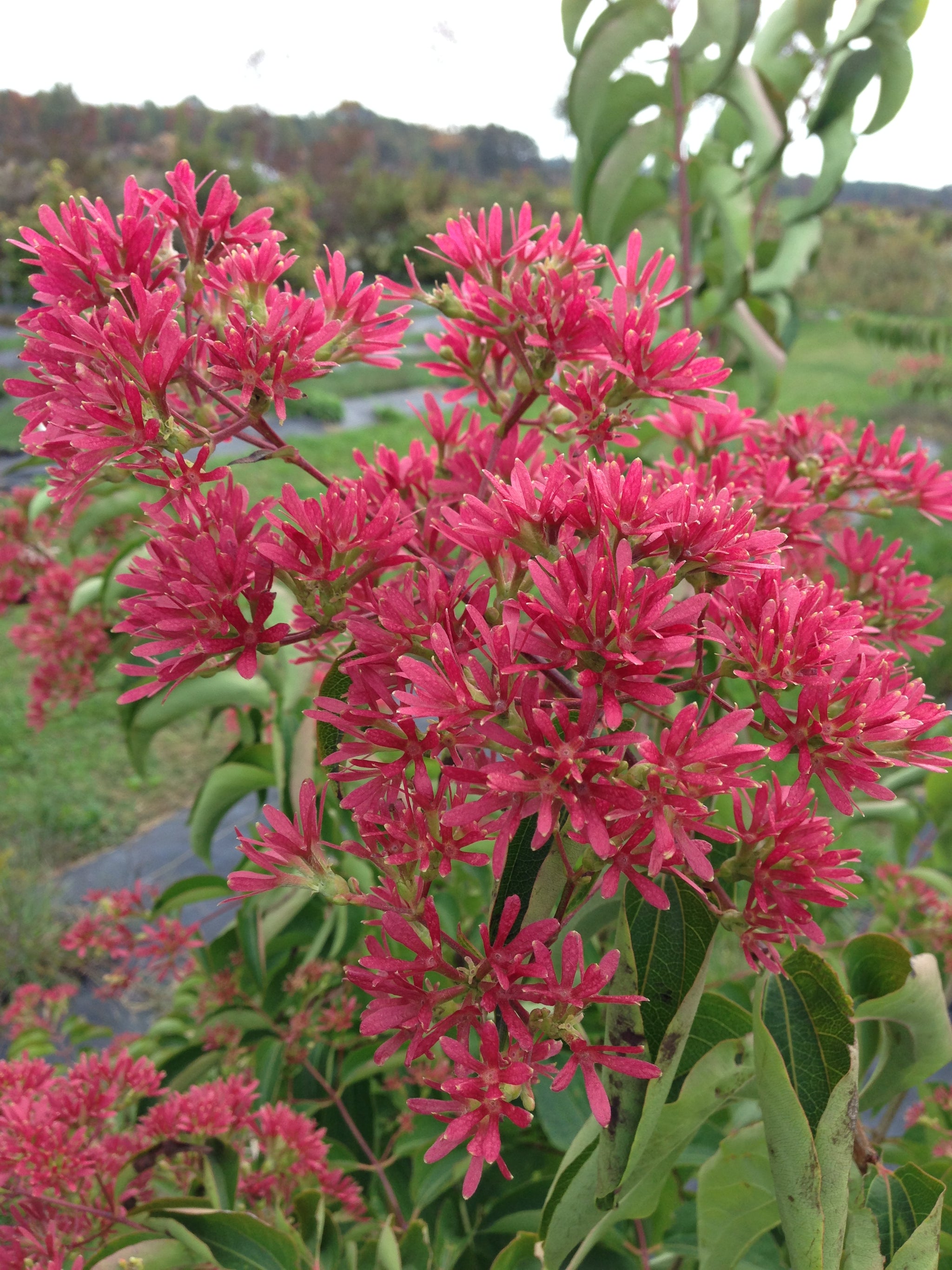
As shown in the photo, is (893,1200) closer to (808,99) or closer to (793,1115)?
(793,1115)

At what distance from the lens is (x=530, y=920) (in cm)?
55

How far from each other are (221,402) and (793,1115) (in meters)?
0.63

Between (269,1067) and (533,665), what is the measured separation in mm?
922

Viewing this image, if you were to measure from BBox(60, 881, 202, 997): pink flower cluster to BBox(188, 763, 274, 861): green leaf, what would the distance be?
23cm

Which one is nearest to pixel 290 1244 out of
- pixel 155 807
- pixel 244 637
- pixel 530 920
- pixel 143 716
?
pixel 530 920

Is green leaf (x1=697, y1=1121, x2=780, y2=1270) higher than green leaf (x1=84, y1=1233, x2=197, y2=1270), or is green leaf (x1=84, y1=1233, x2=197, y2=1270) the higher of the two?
green leaf (x1=697, y1=1121, x2=780, y2=1270)

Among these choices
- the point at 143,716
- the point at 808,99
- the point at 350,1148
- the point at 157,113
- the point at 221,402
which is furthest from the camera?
the point at 157,113

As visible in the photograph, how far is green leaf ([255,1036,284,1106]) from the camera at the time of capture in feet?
3.75

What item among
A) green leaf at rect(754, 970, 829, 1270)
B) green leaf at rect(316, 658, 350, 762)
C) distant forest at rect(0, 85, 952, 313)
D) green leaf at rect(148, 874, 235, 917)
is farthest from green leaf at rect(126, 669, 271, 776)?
distant forest at rect(0, 85, 952, 313)

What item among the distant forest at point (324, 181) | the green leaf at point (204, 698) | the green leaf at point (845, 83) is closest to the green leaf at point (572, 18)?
the green leaf at point (845, 83)

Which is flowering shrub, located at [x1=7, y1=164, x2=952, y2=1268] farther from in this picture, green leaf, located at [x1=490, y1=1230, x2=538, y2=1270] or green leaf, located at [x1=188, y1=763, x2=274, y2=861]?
green leaf, located at [x1=188, y1=763, x2=274, y2=861]

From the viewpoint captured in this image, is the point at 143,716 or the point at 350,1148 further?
Result: the point at 143,716

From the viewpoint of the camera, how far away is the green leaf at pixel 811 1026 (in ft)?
Result: 2.05

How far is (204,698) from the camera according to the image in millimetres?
A: 1253
